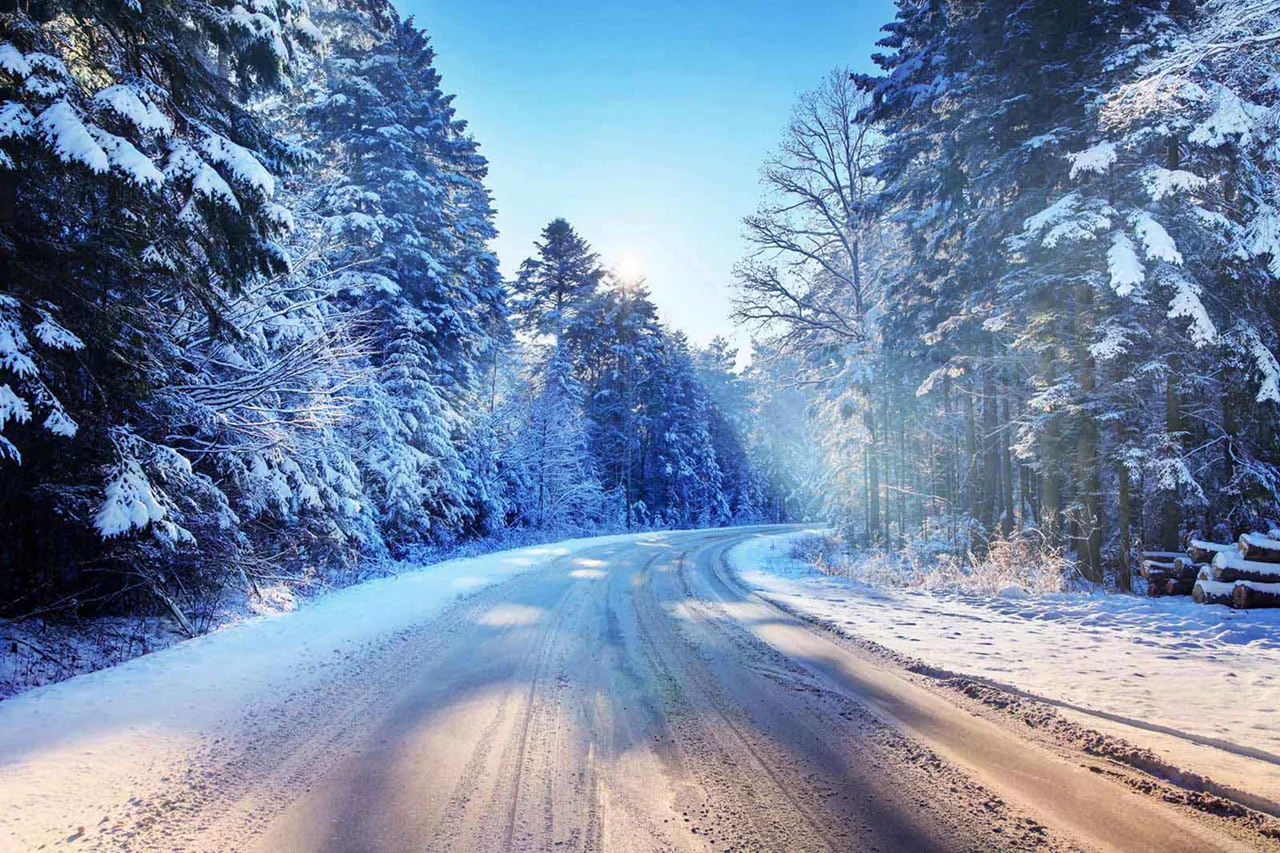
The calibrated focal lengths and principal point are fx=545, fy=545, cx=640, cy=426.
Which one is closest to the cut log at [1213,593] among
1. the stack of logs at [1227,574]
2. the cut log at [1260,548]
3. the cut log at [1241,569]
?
the stack of logs at [1227,574]

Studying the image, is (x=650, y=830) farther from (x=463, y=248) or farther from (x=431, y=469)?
(x=463, y=248)

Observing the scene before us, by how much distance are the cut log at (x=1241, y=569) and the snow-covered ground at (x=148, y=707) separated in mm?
10822

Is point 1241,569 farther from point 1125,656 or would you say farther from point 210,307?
point 210,307

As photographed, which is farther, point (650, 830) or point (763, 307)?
point (763, 307)

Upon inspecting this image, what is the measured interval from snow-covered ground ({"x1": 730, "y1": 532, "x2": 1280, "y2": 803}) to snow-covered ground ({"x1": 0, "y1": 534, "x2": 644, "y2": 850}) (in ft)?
19.6

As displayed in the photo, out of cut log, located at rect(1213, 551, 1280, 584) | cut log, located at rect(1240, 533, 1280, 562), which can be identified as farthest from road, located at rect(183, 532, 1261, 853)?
cut log, located at rect(1240, 533, 1280, 562)

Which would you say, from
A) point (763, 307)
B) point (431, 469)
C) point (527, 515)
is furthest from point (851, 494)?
point (431, 469)

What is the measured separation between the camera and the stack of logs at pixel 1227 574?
6.98 metres

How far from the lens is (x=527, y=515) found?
2447 cm

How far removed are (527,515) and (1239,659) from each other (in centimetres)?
2209

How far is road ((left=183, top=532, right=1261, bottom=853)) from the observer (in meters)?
2.55

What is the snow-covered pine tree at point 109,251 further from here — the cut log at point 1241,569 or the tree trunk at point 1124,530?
the tree trunk at point 1124,530

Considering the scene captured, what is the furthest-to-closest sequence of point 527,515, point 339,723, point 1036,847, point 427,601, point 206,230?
point 527,515 < point 427,601 < point 206,230 < point 339,723 < point 1036,847

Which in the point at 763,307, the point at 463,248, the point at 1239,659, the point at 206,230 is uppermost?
the point at 463,248
